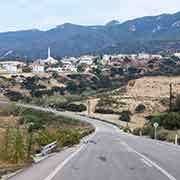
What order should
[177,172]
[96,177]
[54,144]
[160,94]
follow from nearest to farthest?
1. [96,177]
2. [177,172]
3. [54,144]
4. [160,94]

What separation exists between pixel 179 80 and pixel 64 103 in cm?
2734

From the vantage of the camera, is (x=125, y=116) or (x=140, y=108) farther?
(x=140, y=108)

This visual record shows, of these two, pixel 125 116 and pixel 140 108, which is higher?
pixel 140 108

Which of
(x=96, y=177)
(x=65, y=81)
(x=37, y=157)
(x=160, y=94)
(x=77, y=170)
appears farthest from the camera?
(x=65, y=81)

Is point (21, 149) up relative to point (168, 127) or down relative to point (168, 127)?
up

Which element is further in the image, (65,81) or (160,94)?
(65,81)

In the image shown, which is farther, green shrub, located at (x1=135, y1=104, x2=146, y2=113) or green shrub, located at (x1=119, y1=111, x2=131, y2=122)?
green shrub, located at (x1=135, y1=104, x2=146, y2=113)

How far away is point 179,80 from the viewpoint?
14600 cm

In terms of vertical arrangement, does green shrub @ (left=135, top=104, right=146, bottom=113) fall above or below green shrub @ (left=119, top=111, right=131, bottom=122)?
above

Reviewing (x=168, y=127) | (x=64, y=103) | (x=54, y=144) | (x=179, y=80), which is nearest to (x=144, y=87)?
(x=179, y=80)

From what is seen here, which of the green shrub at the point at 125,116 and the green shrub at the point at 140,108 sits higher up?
the green shrub at the point at 140,108

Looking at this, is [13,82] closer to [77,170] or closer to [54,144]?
[54,144]

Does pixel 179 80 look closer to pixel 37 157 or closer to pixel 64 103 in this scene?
pixel 64 103

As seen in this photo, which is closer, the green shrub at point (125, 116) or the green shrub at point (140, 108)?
the green shrub at point (125, 116)
